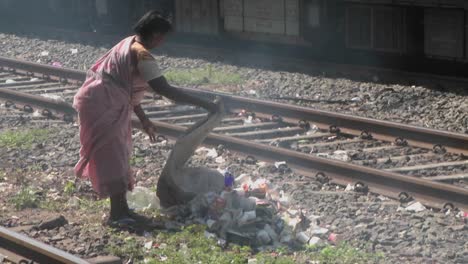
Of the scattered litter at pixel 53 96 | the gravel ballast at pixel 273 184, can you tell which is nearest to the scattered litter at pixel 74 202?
the gravel ballast at pixel 273 184

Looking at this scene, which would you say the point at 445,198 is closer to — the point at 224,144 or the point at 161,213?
the point at 161,213

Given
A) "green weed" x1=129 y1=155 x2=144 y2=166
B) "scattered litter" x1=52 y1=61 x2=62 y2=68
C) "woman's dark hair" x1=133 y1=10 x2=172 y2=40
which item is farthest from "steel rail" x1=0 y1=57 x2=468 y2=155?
"scattered litter" x1=52 y1=61 x2=62 y2=68

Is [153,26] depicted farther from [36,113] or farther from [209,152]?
[36,113]

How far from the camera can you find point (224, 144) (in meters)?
10.8

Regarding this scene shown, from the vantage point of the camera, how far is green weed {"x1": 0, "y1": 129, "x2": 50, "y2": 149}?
1121cm

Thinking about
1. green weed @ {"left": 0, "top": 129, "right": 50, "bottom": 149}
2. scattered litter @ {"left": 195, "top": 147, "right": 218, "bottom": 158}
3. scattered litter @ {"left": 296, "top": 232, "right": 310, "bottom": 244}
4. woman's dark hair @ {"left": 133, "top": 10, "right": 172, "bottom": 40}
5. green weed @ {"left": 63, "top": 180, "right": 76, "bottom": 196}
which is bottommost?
scattered litter @ {"left": 195, "top": 147, "right": 218, "bottom": 158}

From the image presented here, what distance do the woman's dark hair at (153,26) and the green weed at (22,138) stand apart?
3.68 metres

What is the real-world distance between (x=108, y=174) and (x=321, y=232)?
1622mm

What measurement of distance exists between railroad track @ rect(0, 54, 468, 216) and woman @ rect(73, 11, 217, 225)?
2.03 meters

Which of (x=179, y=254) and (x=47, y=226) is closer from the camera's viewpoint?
(x=179, y=254)

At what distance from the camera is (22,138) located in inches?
448

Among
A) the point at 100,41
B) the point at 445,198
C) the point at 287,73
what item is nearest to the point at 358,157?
the point at 445,198

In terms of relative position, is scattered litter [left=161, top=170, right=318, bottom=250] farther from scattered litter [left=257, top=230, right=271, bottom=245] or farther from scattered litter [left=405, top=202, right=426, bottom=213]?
scattered litter [left=405, top=202, right=426, bottom=213]

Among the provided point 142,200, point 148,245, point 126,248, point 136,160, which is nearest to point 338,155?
point 136,160
